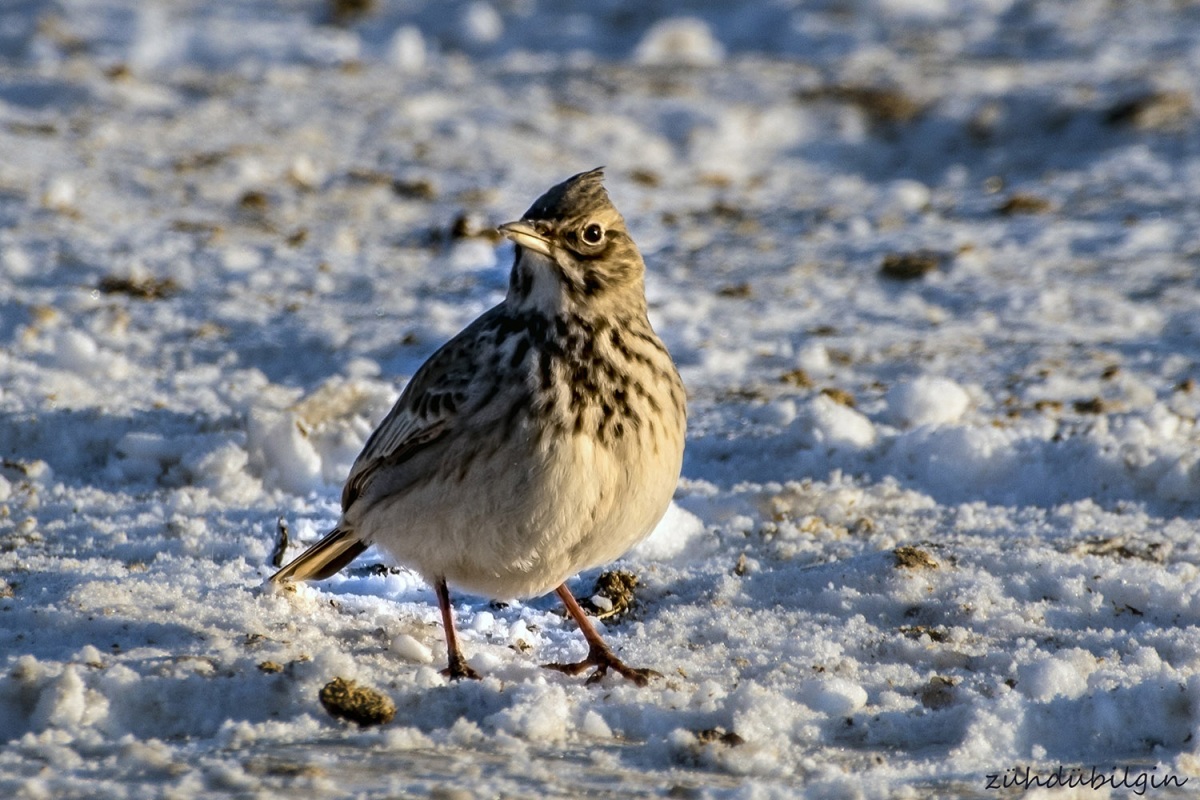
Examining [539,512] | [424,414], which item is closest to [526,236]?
[424,414]

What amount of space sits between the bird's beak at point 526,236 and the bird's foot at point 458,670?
1.22 m

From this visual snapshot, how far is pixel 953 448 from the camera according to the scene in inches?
248

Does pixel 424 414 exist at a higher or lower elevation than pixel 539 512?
higher

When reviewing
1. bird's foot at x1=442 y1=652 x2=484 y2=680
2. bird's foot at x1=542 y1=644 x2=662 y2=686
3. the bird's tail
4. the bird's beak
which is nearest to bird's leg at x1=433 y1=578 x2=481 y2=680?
bird's foot at x1=442 y1=652 x2=484 y2=680

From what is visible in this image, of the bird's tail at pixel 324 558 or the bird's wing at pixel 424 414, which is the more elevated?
the bird's wing at pixel 424 414

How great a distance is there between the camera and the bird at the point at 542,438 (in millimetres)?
4363

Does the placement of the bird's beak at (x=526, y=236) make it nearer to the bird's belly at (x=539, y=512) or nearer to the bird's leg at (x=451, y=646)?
the bird's belly at (x=539, y=512)

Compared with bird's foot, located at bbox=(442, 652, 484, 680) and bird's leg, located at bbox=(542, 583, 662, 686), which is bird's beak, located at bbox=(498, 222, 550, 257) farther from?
bird's foot, located at bbox=(442, 652, 484, 680)

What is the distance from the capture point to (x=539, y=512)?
14.2 feet

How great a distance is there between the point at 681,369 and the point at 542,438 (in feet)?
10.7

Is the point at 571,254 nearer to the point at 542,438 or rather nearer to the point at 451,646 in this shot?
the point at 542,438

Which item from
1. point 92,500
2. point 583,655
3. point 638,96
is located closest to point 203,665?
point 583,655

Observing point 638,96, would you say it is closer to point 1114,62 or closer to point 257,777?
point 1114,62

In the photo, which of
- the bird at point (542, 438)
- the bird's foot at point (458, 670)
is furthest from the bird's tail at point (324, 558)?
the bird's foot at point (458, 670)
